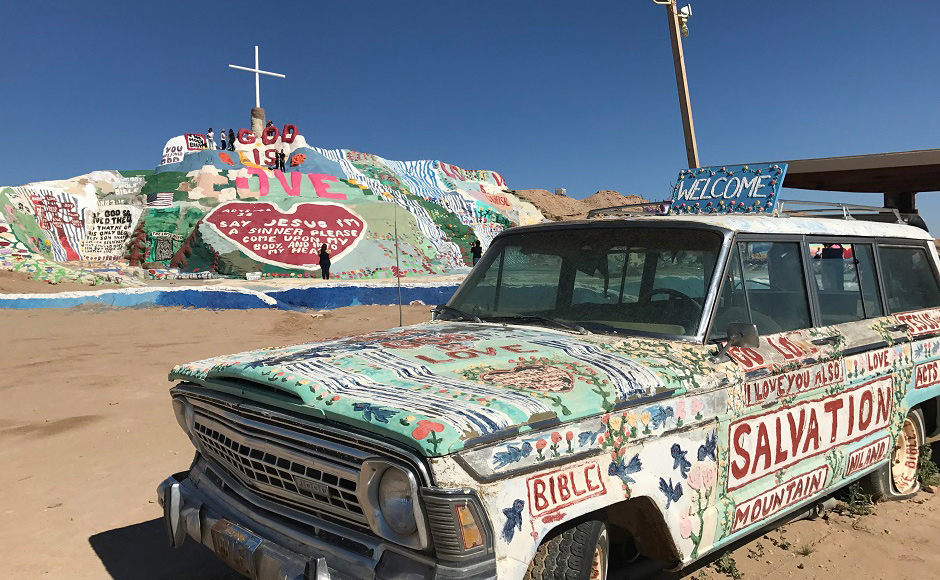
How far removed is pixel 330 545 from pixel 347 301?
1687 cm

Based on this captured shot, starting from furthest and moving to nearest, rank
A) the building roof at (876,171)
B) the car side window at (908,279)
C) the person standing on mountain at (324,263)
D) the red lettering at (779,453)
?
the person standing on mountain at (324,263) → the building roof at (876,171) → the car side window at (908,279) → the red lettering at (779,453)

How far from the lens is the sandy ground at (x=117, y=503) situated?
339cm

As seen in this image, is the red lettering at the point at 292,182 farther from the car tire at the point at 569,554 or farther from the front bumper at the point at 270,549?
the car tire at the point at 569,554

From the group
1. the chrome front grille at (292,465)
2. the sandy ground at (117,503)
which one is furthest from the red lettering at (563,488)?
the sandy ground at (117,503)

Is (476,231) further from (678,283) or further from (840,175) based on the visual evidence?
(678,283)

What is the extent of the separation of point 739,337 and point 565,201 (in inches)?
1927

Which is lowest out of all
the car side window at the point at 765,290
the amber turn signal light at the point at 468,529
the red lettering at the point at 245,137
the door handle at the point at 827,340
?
the amber turn signal light at the point at 468,529

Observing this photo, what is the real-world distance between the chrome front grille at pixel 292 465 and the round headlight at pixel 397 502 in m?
0.08

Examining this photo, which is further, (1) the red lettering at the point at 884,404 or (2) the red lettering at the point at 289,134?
(2) the red lettering at the point at 289,134

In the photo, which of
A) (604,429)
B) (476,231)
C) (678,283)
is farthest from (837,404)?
(476,231)

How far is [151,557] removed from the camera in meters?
3.56

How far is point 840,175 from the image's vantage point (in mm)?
8055

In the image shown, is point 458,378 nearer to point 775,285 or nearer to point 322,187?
point 775,285

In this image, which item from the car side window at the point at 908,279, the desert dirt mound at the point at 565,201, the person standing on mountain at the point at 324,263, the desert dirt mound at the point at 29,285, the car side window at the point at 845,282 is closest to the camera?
the car side window at the point at 845,282
